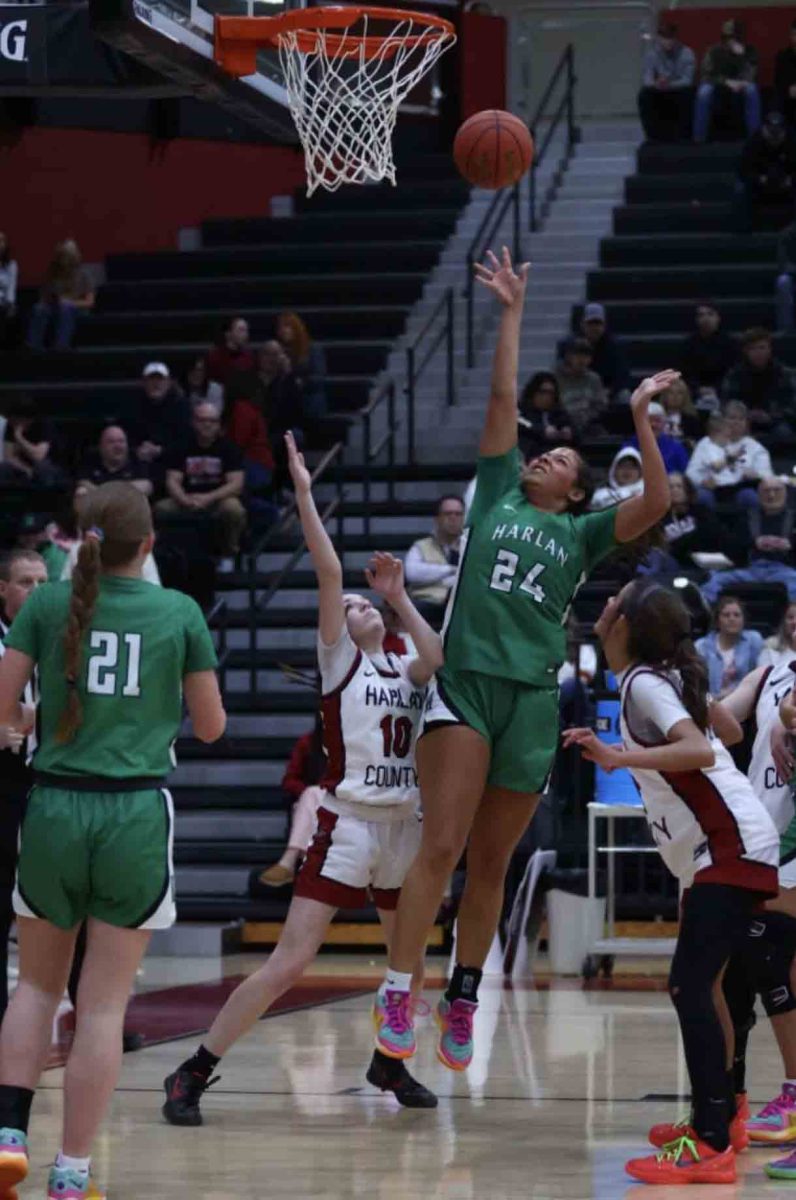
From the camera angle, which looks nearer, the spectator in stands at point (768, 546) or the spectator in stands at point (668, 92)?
the spectator in stands at point (768, 546)

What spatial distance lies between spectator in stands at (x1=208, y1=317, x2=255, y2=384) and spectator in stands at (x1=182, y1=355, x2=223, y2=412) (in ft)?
0.16

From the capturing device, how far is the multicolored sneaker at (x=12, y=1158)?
538 cm

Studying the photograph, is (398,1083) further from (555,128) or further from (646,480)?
(555,128)

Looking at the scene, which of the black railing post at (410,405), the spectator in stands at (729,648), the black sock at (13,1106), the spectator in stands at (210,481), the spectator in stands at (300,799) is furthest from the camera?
the black railing post at (410,405)

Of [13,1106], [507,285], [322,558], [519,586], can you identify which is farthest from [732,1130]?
[507,285]

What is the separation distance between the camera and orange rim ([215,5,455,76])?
899cm

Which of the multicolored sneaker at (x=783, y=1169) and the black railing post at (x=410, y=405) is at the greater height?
the black railing post at (x=410, y=405)

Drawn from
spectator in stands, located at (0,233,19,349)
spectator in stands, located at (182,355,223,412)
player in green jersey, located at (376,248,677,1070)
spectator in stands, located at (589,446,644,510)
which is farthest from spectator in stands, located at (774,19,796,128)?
player in green jersey, located at (376,248,677,1070)

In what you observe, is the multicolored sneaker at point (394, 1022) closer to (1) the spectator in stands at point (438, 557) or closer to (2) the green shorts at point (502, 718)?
(2) the green shorts at point (502, 718)

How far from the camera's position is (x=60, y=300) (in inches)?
749

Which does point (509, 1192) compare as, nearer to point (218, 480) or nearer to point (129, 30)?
point (129, 30)

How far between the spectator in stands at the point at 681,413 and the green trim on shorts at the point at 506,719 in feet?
30.1

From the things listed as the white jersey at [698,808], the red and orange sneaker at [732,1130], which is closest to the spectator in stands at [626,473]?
the red and orange sneaker at [732,1130]

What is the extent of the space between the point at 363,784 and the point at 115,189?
14133mm
